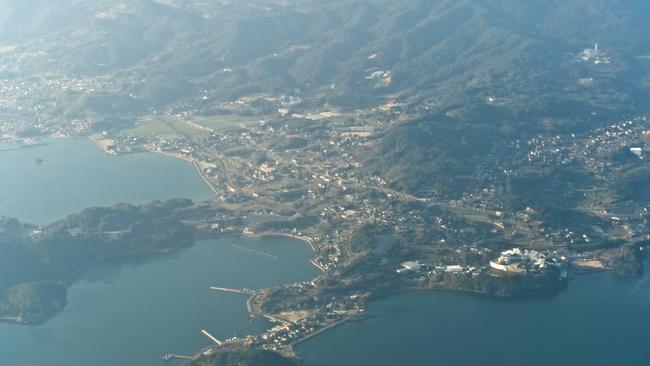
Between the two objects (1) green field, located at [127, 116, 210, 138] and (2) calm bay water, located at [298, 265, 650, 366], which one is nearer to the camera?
(2) calm bay water, located at [298, 265, 650, 366]

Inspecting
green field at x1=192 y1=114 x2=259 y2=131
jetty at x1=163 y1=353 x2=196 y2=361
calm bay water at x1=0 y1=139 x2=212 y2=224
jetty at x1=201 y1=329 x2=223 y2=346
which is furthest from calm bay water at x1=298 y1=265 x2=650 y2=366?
green field at x1=192 y1=114 x2=259 y2=131

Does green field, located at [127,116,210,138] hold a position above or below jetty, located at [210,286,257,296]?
above

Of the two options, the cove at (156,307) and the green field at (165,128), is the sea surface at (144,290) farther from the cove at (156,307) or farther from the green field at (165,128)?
the green field at (165,128)

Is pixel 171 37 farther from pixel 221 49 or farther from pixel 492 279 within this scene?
pixel 492 279

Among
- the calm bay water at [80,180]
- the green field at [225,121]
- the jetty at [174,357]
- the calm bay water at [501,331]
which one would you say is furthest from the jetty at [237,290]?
the green field at [225,121]

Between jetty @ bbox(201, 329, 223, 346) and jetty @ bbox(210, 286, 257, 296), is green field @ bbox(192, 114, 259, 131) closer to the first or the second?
jetty @ bbox(210, 286, 257, 296)
